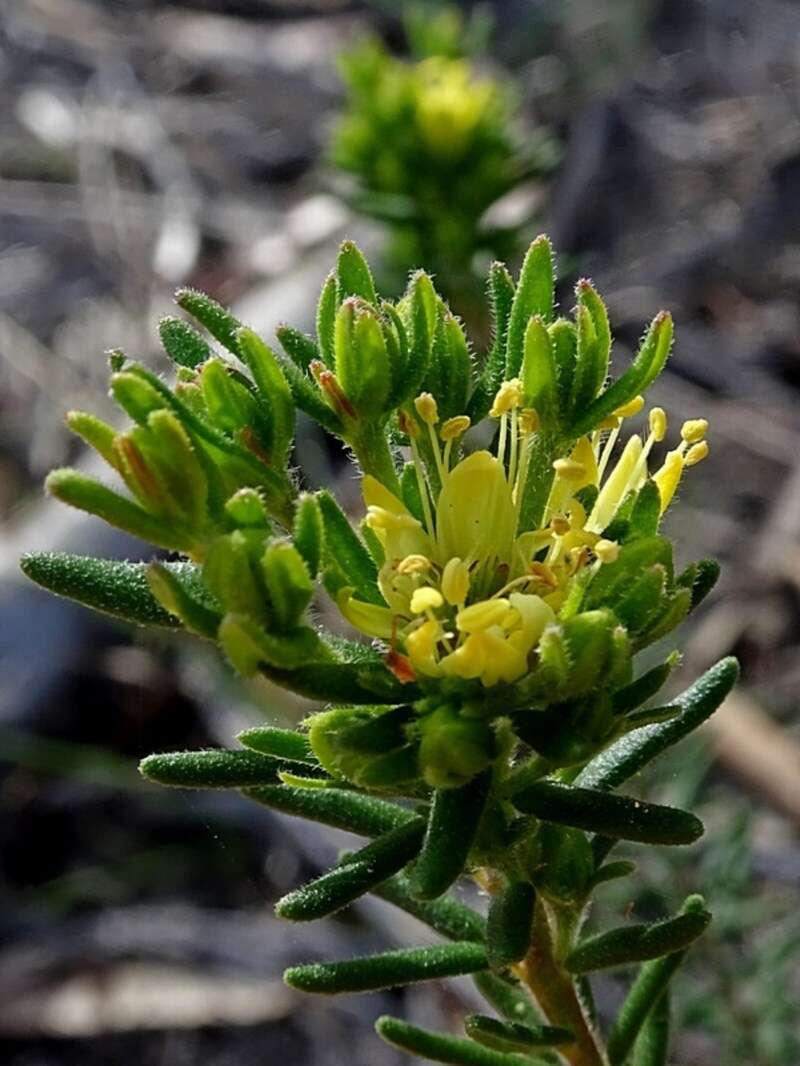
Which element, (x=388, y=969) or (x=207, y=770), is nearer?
(x=207, y=770)

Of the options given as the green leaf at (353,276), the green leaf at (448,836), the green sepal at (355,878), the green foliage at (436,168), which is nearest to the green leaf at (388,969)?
the green sepal at (355,878)

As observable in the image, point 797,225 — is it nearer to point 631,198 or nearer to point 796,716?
point 631,198

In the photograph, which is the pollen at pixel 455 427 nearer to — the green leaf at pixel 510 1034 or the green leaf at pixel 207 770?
the green leaf at pixel 207 770

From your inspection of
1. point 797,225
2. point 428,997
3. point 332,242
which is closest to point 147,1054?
point 428,997

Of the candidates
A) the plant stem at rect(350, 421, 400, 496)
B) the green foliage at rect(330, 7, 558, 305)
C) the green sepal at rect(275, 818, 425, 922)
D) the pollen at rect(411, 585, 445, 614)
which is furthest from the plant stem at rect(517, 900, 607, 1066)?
the green foliage at rect(330, 7, 558, 305)

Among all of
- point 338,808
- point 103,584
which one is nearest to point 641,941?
point 338,808

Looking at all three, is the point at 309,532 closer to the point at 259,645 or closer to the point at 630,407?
the point at 259,645

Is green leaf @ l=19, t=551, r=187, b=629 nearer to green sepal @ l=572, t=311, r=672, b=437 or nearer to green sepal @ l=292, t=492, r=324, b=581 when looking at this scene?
green sepal @ l=292, t=492, r=324, b=581
